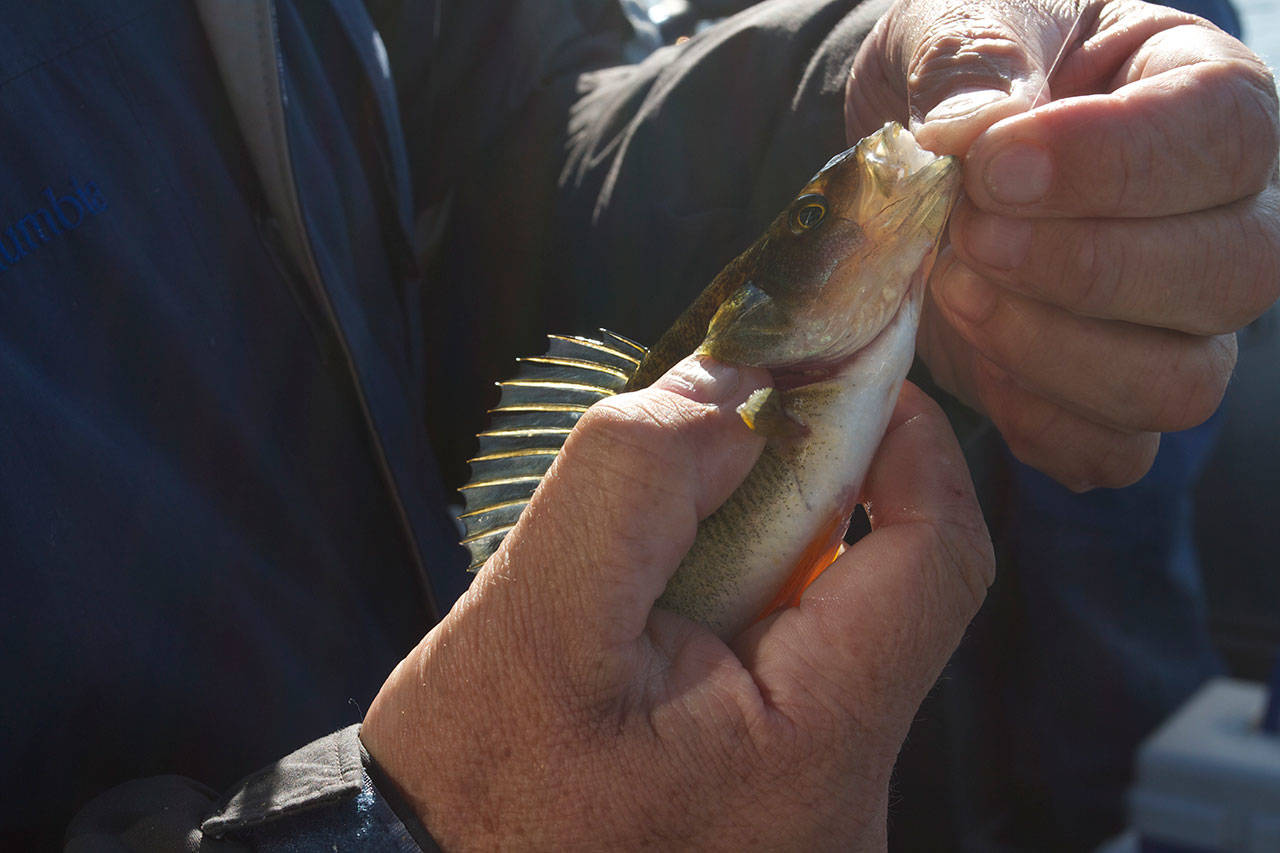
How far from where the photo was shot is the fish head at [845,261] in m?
1.58

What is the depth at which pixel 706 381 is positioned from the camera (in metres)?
1.49

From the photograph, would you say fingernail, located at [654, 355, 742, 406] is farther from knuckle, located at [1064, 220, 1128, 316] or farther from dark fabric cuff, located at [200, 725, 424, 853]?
dark fabric cuff, located at [200, 725, 424, 853]

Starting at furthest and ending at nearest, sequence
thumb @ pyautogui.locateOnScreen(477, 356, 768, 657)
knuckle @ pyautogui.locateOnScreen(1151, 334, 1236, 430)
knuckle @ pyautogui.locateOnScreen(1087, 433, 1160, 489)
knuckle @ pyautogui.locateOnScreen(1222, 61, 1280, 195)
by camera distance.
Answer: knuckle @ pyautogui.locateOnScreen(1087, 433, 1160, 489)
knuckle @ pyautogui.locateOnScreen(1151, 334, 1236, 430)
knuckle @ pyautogui.locateOnScreen(1222, 61, 1280, 195)
thumb @ pyautogui.locateOnScreen(477, 356, 768, 657)

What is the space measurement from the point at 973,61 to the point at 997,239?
32cm

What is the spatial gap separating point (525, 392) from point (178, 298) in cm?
67

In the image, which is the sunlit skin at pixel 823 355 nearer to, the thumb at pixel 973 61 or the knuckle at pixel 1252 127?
the thumb at pixel 973 61

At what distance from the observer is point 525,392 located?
1.96 meters

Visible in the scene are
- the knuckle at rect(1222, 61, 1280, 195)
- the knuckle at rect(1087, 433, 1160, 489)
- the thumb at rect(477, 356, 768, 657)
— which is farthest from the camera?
the knuckle at rect(1087, 433, 1160, 489)

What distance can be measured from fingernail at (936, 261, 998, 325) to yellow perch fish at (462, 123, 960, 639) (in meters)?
0.10

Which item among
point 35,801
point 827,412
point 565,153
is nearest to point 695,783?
point 827,412

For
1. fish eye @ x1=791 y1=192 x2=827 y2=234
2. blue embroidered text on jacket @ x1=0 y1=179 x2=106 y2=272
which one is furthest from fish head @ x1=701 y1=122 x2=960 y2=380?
blue embroidered text on jacket @ x1=0 y1=179 x2=106 y2=272

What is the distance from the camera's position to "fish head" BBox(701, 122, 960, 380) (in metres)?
1.58

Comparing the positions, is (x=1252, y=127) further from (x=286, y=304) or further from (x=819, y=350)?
(x=286, y=304)

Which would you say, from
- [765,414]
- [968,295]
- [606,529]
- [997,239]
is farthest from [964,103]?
[606,529]
